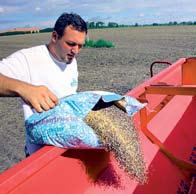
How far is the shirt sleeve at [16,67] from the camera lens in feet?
7.81

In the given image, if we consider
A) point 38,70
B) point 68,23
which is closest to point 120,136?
point 38,70

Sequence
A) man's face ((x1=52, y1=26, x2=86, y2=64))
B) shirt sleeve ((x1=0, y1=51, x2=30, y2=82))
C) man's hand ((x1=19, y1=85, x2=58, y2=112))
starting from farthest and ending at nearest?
man's face ((x1=52, y1=26, x2=86, y2=64)) → shirt sleeve ((x1=0, y1=51, x2=30, y2=82)) → man's hand ((x1=19, y1=85, x2=58, y2=112))

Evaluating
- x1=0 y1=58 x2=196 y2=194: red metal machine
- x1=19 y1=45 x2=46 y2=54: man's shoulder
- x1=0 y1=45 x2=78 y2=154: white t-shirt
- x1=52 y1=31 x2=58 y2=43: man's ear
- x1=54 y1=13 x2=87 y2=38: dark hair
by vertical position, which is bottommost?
x1=0 y1=58 x2=196 y2=194: red metal machine

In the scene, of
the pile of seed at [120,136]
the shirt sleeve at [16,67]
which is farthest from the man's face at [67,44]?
the pile of seed at [120,136]

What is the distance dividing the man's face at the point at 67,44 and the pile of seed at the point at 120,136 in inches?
21.2

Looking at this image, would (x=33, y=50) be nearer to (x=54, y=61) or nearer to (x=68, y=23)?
(x=54, y=61)

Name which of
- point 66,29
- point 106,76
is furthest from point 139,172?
point 106,76

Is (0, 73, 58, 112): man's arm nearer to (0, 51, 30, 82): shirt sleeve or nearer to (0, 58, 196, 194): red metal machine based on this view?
(0, 58, 196, 194): red metal machine

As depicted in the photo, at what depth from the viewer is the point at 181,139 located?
4.00 meters

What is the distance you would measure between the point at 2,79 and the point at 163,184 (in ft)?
5.77

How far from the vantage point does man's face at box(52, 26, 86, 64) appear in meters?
2.59

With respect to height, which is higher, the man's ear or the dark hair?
the dark hair

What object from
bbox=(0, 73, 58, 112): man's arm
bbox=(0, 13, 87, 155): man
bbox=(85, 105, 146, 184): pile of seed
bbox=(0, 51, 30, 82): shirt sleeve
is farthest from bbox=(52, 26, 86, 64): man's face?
bbox=(0, 73, 58, 112): man's arm

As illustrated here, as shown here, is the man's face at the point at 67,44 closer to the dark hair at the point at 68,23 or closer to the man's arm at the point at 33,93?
the dark hair at the point at 68,23
